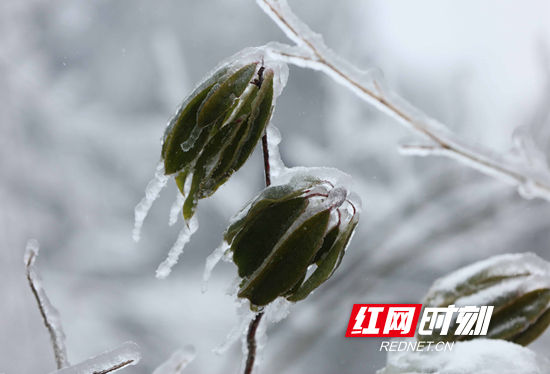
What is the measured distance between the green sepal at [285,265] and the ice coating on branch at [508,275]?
10cm

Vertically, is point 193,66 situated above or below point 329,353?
above

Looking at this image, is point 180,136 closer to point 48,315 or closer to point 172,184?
point 48,315

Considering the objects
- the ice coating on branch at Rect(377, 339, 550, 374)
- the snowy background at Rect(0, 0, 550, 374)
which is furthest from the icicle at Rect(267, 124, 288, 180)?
the snowy background at Rect(0, 0, 550, 374)

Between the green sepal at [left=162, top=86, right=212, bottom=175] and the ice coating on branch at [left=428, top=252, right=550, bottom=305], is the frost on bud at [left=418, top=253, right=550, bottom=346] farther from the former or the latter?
the green sepal at [left=162, top=86, right=212, bottom=175]

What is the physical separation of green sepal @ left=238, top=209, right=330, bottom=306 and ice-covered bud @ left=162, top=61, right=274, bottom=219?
6 centimetres

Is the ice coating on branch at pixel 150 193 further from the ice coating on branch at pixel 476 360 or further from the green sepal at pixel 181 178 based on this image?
the ice coating on branch at pixel 476 360

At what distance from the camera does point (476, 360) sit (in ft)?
1.02

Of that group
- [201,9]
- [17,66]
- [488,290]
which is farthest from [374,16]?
[488,290]

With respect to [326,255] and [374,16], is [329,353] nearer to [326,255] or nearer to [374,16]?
[374,16]

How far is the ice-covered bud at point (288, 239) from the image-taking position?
32cm

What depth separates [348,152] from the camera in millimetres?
3078

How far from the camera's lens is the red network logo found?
1.74ft

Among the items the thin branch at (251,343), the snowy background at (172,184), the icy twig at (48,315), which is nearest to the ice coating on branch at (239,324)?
the thin branch at (251,343)

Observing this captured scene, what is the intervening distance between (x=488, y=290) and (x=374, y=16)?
10.2 ft
